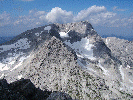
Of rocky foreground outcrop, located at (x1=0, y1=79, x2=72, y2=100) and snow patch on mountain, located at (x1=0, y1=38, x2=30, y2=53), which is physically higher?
snow patch on mountain, located at (x1=0, y1=38, x2=30, y2=53)

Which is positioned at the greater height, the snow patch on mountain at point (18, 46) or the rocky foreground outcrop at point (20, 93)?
the snow patch on mountain at point (18, 46)

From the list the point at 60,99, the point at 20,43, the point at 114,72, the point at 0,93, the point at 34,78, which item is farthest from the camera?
the point at 20,43

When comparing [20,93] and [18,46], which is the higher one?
[18,46]

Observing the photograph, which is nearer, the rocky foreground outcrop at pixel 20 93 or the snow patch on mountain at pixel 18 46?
the rocky foreground outcrop at pixel 20 93

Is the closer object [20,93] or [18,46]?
[20,93]

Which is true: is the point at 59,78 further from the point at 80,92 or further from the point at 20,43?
the point at 20,43

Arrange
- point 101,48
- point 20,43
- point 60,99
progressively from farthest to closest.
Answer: point 101,48 < point 20,43 < point 60,99

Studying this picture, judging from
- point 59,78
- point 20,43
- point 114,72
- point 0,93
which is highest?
point 20,43

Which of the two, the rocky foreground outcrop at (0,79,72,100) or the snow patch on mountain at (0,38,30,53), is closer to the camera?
the rocky foreground outcrop at (0,79,72,100)

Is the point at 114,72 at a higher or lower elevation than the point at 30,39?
lower

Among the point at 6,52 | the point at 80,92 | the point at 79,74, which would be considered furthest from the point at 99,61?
the point at 6,52

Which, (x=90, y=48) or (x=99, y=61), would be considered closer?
(x=99, y=61)
